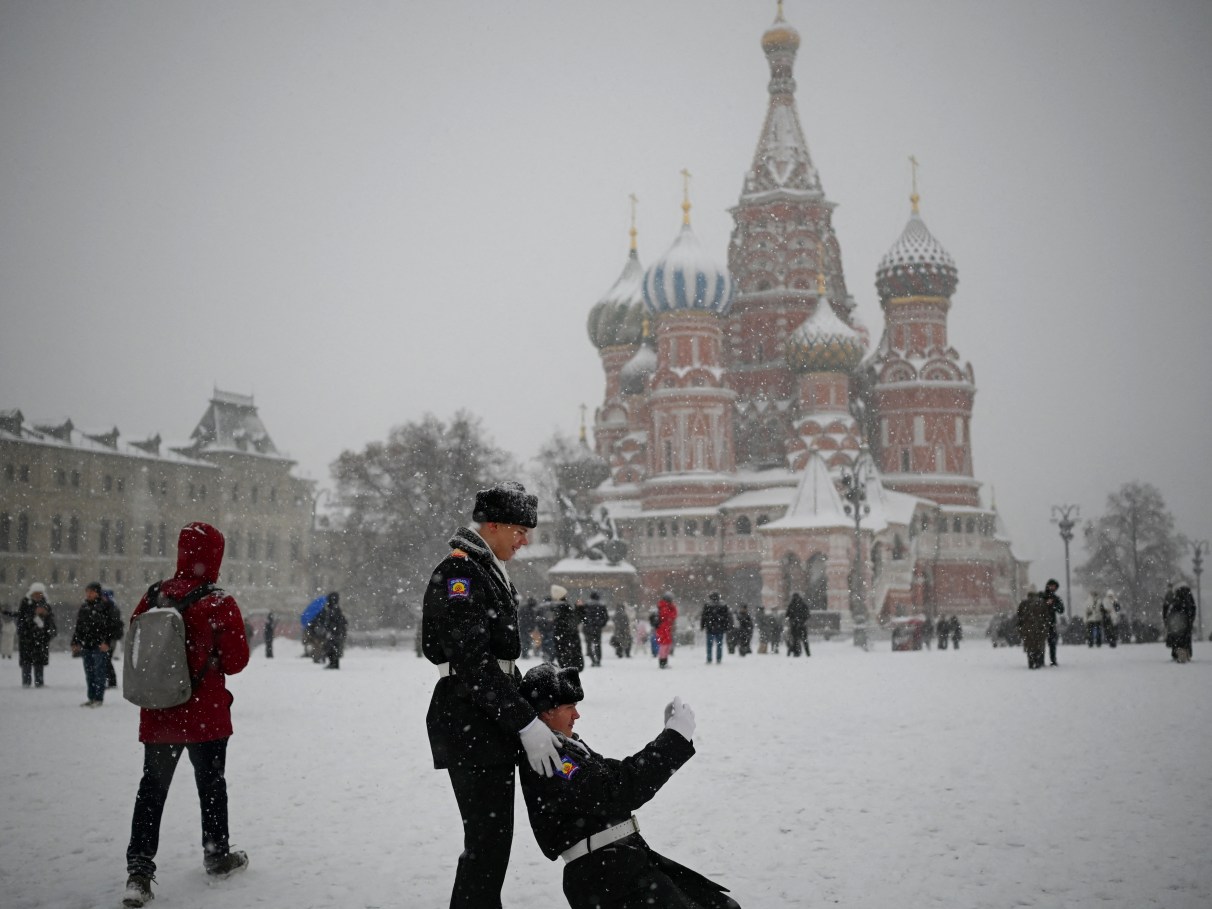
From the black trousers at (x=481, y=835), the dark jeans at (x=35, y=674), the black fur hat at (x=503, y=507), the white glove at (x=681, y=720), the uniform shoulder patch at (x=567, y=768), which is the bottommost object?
the dark jeans at (x=35, y=674)

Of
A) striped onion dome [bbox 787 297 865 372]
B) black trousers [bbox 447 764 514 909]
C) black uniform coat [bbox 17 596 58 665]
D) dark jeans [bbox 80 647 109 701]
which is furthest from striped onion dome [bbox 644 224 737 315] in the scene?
black trousers [bbox 447 764 514 909]

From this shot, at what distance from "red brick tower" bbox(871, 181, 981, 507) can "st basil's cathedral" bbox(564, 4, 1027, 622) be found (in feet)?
0.20

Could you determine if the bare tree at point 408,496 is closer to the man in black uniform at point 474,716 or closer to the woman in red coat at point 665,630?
the woman in red coat at point 665,630

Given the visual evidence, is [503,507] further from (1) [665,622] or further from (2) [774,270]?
(2) [774,270]

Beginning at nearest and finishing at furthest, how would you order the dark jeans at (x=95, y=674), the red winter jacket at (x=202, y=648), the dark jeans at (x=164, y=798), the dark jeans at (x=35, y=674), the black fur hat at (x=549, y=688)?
1. the black fur hat at (x=549, y=688)
2. the dark jeans at (x=164, y=798)
3. the red winter jacket at (x=202, y=648)
4. the dark jeans at (x=95, y=674)
5. the dark jeans at (x=35, y=674)

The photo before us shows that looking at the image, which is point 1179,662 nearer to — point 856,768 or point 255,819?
point 856,768

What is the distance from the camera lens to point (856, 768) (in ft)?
26.7

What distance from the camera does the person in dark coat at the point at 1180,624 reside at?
59.8 feet

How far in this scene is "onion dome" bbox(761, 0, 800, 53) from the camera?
194 ft

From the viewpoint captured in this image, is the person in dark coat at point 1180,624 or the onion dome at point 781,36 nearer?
the person in dark coat at point 1180,624

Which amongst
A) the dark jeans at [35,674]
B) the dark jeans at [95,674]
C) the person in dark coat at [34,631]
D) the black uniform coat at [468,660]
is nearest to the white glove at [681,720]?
the black uniform coat at [468,660]

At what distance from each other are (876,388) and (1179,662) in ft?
125

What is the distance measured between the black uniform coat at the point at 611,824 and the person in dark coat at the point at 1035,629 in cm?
1443

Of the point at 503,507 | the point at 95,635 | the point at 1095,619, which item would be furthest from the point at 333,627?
the point at 503,507
